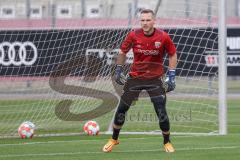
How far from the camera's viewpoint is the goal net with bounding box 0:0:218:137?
1795cm

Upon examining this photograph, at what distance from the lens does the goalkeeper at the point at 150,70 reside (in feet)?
42.7

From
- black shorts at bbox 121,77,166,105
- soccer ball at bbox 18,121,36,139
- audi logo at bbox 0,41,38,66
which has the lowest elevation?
audi logo at bbox 0,41,38,66

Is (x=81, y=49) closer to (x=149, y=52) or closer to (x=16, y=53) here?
(x=16, y=53)

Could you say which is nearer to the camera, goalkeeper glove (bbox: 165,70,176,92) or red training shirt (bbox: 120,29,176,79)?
red training shirt (bbox: 120,29,176,79)

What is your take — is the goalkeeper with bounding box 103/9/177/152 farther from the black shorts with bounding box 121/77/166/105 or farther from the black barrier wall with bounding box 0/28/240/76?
the black barrier wall with bounding box 0/28/240/76

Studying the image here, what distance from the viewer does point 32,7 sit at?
97.5ft

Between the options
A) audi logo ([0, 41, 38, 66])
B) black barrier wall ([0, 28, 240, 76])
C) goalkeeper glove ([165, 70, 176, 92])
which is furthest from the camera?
audi logo ([0, 41, 38, 66])

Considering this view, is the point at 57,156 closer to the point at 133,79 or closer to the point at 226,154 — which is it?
the point at 133,79

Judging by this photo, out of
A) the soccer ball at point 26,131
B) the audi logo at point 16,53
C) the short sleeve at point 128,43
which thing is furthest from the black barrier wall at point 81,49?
the short sleeve at point 128,43

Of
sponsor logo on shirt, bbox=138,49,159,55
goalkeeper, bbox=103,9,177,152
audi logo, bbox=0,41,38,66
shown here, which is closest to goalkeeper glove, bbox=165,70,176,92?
goalkeeper, bbox=103,9,177,152

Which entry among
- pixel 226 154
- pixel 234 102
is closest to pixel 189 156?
pixel 226 154

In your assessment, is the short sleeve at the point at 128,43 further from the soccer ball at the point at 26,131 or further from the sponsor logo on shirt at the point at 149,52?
the soccer ball at the point at 26,131

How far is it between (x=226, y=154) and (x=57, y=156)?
8.24 ft

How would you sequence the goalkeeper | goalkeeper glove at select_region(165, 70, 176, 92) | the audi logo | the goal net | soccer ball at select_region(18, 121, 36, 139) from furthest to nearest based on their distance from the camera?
the audi logo → the goal net → soccer ball at select_region(18, 121, 36, 139) → goalkeeper glove at select_region(165, 70, 176, 92) → the goalkeeper
